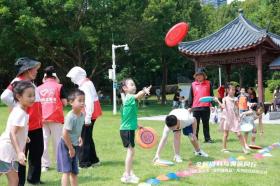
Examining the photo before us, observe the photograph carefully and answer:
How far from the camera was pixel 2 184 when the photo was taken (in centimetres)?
662

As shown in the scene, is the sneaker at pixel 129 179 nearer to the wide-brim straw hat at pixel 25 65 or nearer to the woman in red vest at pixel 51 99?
the woman in red vest at pixel 51 99

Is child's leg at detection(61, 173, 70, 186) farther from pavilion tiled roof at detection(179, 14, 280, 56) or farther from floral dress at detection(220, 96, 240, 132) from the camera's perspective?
pavilion tiled roof at detection(179, 14, 280, 56)

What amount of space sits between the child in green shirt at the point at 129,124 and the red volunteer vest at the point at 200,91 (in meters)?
4.39

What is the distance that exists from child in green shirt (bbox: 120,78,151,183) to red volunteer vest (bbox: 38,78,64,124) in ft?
4.63

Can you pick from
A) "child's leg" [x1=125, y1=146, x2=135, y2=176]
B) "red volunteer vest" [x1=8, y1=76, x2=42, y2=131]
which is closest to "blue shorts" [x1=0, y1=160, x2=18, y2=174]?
"red volunteer vest" [x1=8, y1=76, x2=42, y2=131]

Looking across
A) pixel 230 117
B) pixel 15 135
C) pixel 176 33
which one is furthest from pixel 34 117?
pixel 176 33

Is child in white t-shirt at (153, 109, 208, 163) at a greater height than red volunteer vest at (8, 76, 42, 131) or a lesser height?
lesser

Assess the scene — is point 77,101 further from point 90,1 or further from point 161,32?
point 161,32

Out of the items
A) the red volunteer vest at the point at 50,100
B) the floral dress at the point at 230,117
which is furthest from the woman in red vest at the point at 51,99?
the floral dress at the point at 230,117

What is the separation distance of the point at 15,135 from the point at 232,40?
16.3 meters

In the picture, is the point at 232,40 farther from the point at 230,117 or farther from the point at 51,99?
the point at 51,99

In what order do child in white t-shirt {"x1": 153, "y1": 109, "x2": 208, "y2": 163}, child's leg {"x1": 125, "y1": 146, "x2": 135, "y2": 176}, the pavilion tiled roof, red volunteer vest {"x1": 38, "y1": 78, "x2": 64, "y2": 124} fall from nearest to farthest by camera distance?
child's leg {"x1": 125, "y1": 146, "x2": 135, "y2": 176}
red volunteer vest {"x1": 38, "y1": 78, "x2": 64, "y2": 124}
child in white t-shirt {"x1": 153, "y1": 109, "x2": 208, "y2": 163}
the pavilion tiled roof

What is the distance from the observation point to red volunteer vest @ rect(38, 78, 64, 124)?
24.2 ft

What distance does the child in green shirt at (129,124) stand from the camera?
648cm
